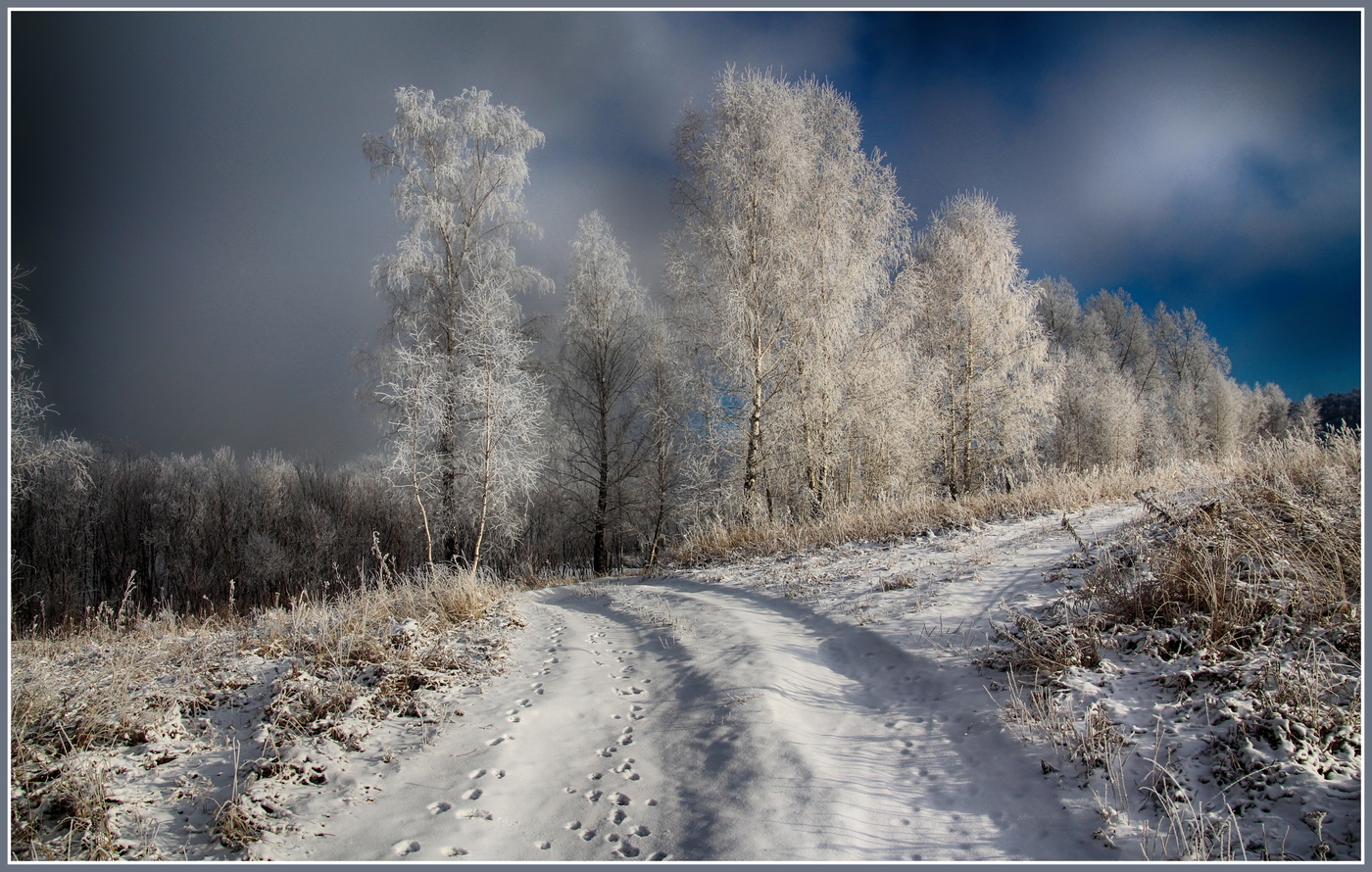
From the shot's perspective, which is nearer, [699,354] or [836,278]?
[836,278]

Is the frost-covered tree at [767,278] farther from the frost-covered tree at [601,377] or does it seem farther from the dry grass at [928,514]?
the frost-covered tree at [601,377]

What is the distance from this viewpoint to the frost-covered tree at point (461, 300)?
11.8 metres

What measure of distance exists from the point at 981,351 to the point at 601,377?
1188 centimetres

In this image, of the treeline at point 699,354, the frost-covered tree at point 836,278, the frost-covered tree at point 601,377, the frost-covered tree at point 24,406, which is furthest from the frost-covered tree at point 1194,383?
the frost-covered tree at point 24,406

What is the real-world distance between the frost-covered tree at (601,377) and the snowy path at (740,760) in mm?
13585

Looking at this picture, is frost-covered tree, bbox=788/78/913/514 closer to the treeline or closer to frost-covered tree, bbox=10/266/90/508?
the treeline

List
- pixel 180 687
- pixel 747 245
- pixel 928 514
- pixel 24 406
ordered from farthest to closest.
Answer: pixel 747 245 < pixel 928 514 < pixel 24 406 < pixel 180 687

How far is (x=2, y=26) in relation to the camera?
328cm

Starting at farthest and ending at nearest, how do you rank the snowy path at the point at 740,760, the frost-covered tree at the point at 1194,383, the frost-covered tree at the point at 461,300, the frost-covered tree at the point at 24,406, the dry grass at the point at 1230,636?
the frost-covered tree at the point at 1194,383
the frost-covered tree at the point at 461,300
the frost-covered tree at the point at 24,406
the snowy path at the point at 740,760
the dry grass at the point at 1230,636

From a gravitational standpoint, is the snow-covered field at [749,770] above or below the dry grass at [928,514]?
below

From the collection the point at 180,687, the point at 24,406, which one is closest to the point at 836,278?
the point at 180,687

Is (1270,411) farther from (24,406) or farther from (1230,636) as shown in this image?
(24,406)

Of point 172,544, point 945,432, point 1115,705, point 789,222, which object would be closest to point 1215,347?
point 945,432

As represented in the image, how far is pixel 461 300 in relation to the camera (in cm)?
1421
